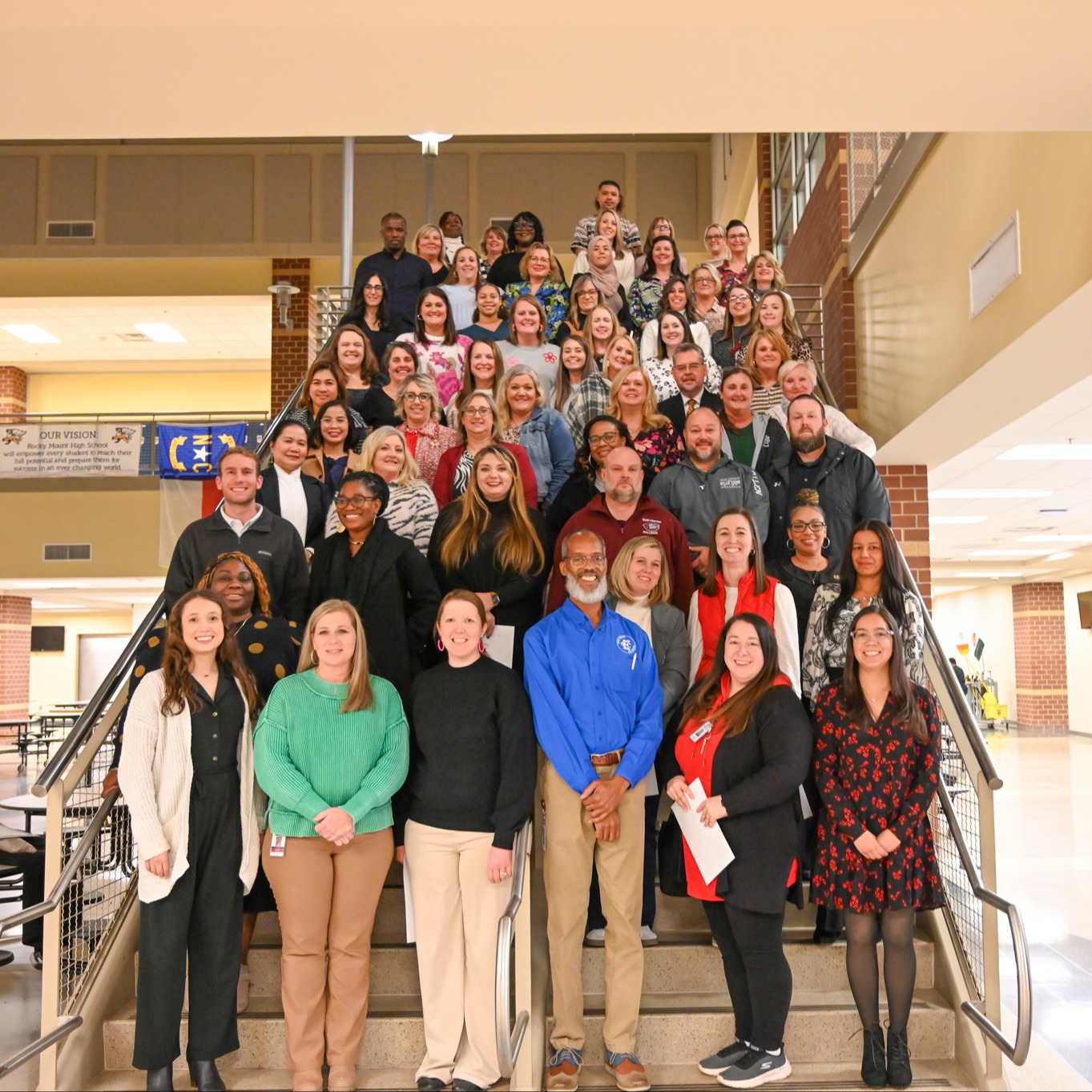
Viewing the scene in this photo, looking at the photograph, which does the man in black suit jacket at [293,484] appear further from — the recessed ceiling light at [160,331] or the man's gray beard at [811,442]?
the recessed ceiling light at [160,331]

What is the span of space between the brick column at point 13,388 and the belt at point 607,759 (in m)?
19.6

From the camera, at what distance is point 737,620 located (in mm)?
3869

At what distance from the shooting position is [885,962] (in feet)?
12.3

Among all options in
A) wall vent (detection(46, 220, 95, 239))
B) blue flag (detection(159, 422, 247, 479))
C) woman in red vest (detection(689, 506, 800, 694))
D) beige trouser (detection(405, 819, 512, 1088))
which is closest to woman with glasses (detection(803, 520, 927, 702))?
woman in red vest (detection(689, 506, 800, 694))

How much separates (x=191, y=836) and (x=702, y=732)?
1.77 meters

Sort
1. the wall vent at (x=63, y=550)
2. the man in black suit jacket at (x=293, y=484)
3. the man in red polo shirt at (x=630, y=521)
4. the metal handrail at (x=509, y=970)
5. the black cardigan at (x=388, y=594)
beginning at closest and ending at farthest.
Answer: the metal handrail at (x=509, y=970) → the black cardigan at (x=388, y=594) → the man in red polo shirt at (x=630, y=521) → the man in black suit jacket at (x=293, y=484) → the wall vent at (x=63, y=550)

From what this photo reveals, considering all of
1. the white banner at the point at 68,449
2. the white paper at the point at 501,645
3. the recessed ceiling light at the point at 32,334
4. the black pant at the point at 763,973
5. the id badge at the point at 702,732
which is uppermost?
the recessed ceiling light at the point at 32,334

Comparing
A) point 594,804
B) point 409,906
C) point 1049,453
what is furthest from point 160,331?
point 594,804

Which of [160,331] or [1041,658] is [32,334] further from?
[1041,658]

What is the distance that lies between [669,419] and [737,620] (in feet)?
6.93

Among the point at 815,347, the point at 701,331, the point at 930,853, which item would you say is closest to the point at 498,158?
the point at 815,347

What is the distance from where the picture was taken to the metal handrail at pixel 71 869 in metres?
3.58

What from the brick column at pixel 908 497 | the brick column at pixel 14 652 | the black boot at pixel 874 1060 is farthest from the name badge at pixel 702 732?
the brick column at pixel 14 652

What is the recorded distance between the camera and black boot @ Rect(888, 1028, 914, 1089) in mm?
3699
